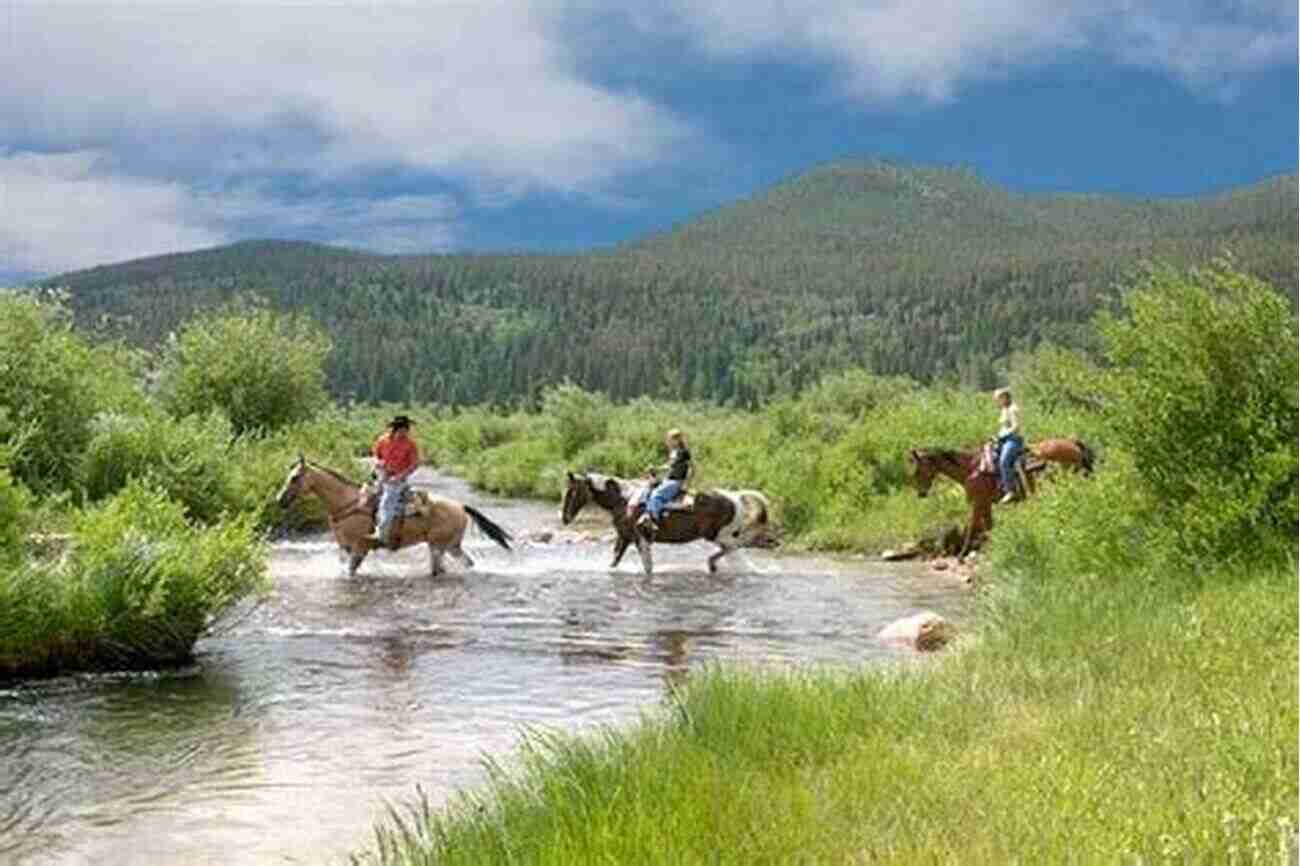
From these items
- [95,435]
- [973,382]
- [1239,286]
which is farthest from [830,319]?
[1239,286]

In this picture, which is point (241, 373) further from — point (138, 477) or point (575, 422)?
point (575, 422)

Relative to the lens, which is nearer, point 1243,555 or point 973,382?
point 1243,555

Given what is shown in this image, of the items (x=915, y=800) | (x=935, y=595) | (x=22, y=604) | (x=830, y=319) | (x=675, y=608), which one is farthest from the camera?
(x=830, y=319)

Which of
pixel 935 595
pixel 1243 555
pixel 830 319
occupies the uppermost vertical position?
pixel 830 319

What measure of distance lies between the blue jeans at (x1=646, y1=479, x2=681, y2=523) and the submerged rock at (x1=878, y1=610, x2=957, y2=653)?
415 inches

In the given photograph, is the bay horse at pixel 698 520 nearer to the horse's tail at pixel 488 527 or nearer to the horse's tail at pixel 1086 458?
the horse's tail at pixel 488 527

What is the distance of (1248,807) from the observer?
17.4 feet

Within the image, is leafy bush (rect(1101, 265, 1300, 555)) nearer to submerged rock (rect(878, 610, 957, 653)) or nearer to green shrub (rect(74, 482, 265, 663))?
submerged rock (rect(878, 610, 957, 653))

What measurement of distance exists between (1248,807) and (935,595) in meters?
17.5

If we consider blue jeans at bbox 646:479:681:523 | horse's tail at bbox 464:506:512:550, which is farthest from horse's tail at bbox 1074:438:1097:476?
horse's tail at bbox 464:506:512:550

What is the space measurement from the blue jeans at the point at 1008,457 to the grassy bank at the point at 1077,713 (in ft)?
28.1

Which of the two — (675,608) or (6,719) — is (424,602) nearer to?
(675,608)

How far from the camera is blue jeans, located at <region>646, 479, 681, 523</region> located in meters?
27.7

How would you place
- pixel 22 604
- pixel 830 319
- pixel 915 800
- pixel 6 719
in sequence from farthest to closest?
pixel 830 319 → pixel 22 604 → pixel 6 719 → pixel 915 800
